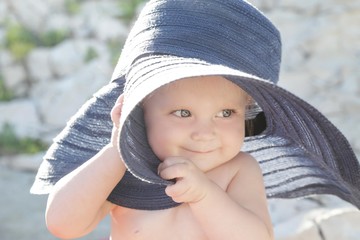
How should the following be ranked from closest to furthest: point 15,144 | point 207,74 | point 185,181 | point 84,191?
point 207,74
point 185,181
point 84,191
point 15,144

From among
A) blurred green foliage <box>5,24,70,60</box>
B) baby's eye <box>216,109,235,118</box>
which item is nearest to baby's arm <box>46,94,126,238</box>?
baby's eye <box>216,109,235,118</box>

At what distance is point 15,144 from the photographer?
5129 mm

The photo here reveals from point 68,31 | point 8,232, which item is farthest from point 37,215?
point 68,31

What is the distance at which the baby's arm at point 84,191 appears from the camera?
190 cm

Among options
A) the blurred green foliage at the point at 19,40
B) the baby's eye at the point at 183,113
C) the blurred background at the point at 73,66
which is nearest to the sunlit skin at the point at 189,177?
the baby's eye at the point at 183,113

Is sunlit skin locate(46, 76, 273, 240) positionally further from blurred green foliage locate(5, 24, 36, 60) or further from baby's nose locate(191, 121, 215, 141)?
blurred green foliage locate(5, 24, 36, 60)

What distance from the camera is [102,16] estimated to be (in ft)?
22.1

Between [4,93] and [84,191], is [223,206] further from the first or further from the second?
[4,93]

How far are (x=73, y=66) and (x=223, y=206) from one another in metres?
4.54

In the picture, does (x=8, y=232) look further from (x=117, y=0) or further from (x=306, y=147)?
(x=117, y=0)

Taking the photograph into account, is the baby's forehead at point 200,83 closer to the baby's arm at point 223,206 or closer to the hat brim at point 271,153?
the hat brim at point 271,153

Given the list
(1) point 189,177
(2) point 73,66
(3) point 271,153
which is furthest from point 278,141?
(2) point 73,66

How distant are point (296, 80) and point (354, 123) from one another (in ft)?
2.20

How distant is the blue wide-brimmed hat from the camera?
5.80ft
